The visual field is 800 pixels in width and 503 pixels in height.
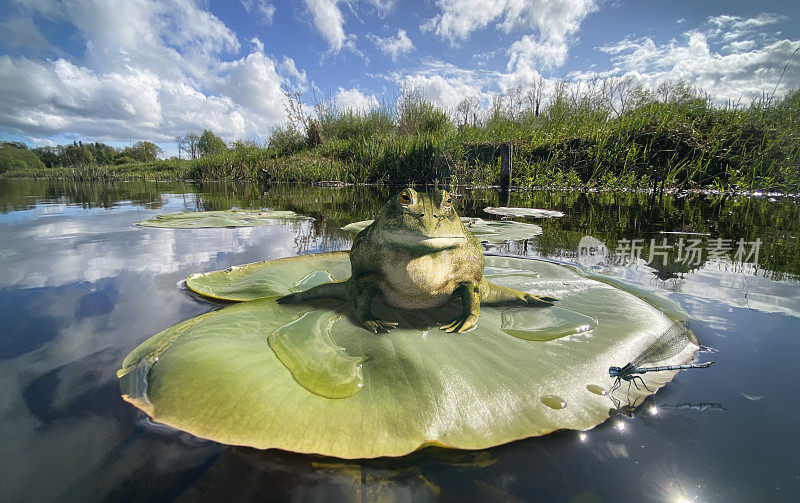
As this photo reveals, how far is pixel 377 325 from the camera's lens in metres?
1.60

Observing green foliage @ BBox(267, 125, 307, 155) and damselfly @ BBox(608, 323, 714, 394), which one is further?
green foliage @ BBox(267, 125, 307, 155)

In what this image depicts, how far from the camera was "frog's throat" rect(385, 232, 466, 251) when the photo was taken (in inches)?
58.2

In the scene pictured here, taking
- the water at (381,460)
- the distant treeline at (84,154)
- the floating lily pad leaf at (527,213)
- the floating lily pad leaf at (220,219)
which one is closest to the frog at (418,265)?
the water at (381,460)

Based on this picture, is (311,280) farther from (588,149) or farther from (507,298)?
(588,149)

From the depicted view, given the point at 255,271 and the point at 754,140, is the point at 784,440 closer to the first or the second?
the point at 255,271

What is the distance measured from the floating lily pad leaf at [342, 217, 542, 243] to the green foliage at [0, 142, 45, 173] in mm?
57367

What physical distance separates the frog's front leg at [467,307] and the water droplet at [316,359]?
51 cm

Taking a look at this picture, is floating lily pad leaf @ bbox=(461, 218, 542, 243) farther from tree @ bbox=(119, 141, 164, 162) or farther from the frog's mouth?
tree @ bbox=(119, 141, 164, 162)

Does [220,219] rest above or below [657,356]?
above

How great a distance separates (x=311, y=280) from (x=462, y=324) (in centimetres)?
119

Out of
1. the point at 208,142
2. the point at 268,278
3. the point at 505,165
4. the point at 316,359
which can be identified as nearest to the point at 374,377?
the point at 316,359

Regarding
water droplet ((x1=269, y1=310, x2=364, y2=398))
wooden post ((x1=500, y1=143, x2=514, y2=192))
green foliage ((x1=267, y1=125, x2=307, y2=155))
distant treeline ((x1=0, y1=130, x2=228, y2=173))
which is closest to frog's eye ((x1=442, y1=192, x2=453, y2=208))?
water droplet ((x1=269, y1=310, x2=364, y2=398))

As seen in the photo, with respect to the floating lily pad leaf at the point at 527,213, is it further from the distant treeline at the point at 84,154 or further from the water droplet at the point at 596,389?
the distant treeline at the point at 84,154

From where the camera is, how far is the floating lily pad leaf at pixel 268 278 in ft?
7.04
